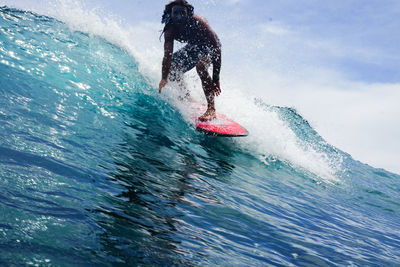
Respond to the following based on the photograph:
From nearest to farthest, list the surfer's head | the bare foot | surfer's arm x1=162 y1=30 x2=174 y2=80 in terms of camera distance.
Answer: the surfer's head, surfer's arm x1=162 y1=30 x2=174 y2=80, the bare foot

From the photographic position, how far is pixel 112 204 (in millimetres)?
2234

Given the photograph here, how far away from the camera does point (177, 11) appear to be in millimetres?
5766

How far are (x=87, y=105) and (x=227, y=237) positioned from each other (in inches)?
146

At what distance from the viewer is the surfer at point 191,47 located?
5.90 meters

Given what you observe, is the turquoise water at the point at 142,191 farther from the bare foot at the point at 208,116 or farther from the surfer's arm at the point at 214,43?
the surfer's arm at the point at 214,43

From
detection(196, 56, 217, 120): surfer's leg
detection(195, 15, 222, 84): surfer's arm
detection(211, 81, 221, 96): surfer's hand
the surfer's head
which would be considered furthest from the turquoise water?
the surfer's head

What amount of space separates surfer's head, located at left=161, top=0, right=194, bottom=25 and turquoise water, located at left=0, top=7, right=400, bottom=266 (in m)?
1.93

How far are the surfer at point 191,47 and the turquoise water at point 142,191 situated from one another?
90cm

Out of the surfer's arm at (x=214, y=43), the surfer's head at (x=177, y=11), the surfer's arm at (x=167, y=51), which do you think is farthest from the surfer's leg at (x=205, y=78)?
the surfer's head at (x=177, y=11)

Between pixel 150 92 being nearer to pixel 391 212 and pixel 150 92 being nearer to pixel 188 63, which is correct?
pixel 188 63

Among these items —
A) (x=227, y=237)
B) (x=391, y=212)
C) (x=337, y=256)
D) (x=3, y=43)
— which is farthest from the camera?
(x=3, y=43)

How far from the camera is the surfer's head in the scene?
5.78 meters

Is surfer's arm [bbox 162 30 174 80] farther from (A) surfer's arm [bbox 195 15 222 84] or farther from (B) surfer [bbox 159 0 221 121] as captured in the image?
(A) surfer's arm [bbox 195 15 222 84]

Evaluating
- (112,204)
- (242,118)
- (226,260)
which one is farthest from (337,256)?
(242,118)
